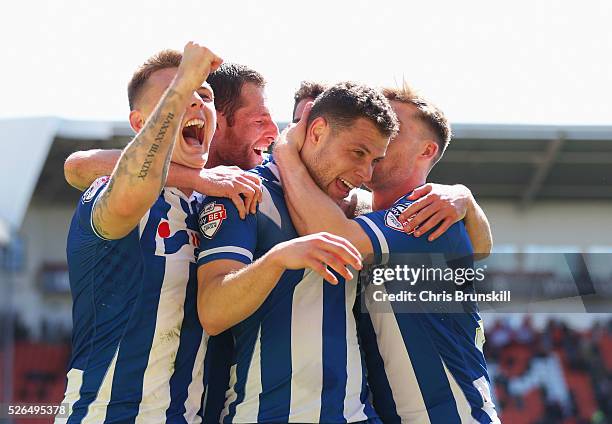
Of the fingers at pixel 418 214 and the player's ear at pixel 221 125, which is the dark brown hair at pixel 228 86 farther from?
the fingers at pixel 418 214

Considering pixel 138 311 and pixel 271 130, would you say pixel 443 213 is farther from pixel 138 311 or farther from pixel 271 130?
pixel 138 311

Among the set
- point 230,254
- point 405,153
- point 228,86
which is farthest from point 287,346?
point 228,86

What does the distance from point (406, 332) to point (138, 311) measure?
1.10 meters

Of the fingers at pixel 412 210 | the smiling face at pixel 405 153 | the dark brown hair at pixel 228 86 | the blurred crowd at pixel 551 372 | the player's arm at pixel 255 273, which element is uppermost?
the dark brown hair at pixel 228 86

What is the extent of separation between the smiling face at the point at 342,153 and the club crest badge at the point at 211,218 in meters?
0.49

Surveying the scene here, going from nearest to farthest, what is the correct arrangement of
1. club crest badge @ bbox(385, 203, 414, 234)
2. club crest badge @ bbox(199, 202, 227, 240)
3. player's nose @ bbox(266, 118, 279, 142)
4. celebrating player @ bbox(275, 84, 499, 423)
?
1. club crest badge @ bbox(199, 202, 227, 240)
2. celebrating player @ bbox(275, 84, 499, 423)
3. club crest badge @ bbox(385, 203, 414, 234)
4. player's nose @ bbox(266, 118, 279, 142)

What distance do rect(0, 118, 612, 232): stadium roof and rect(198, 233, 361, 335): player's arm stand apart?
558 inches

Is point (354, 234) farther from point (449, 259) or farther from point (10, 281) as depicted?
point (10, 281)

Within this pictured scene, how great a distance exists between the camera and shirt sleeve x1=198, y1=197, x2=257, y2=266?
3459mm

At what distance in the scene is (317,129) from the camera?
391 centimetres

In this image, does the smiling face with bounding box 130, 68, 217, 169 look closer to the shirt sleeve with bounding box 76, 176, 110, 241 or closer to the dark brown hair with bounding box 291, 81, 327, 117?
the shirt sleeve with bounding box 76, 176, 110, 241

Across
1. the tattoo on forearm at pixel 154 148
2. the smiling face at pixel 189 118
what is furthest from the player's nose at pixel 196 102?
the tattoo on forearm at pixel 154 148

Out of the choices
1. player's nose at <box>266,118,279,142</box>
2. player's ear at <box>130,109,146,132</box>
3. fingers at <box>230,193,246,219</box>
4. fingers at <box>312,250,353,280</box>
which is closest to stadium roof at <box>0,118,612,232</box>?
player's nose at <box>266,118,279,142</box>

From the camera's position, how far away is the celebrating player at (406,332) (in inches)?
148
